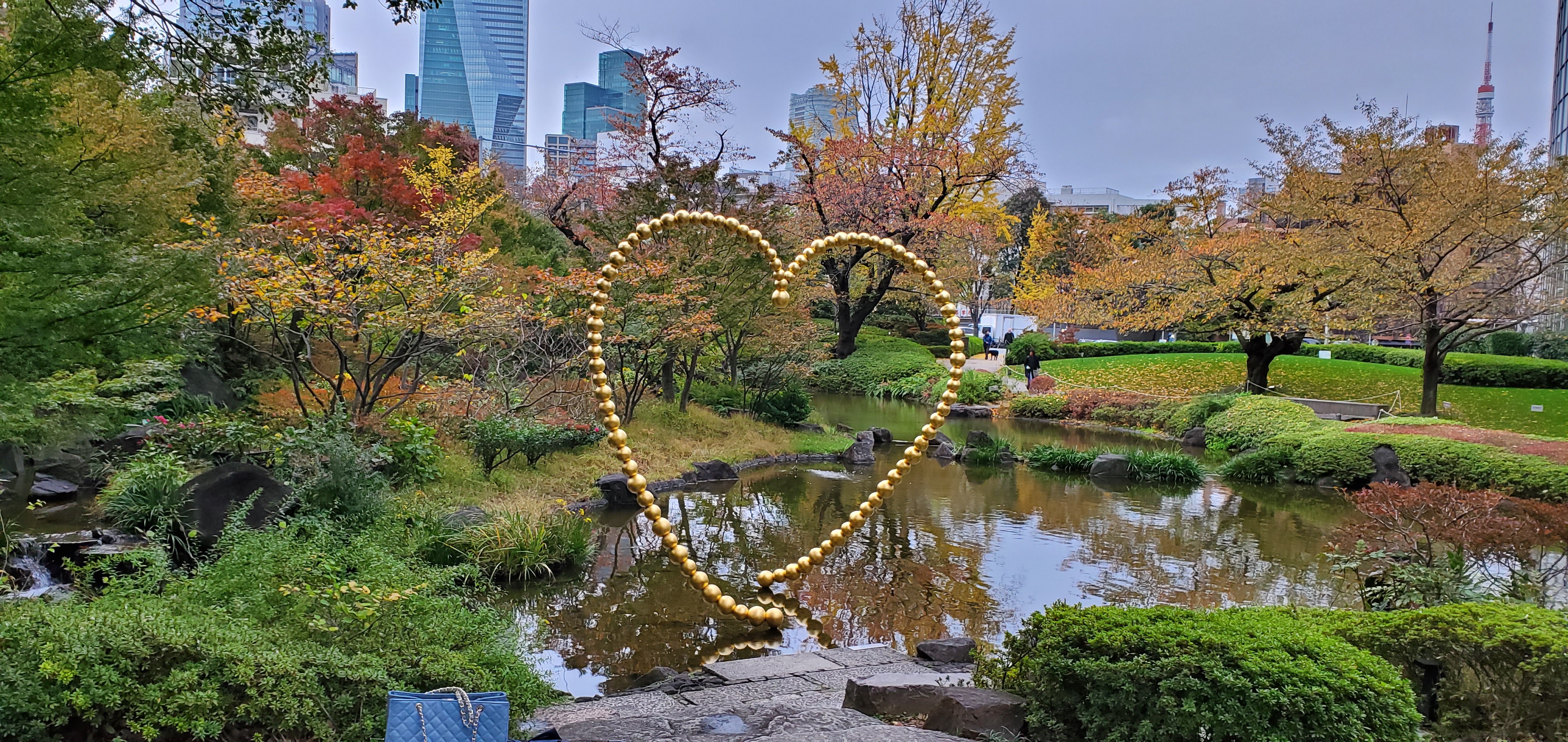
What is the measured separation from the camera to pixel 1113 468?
14.5 meters

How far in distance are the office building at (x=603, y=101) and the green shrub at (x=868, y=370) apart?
Result: 1031cm

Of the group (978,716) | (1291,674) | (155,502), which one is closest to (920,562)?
(978,716)

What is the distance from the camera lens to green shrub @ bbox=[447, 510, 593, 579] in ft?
25.7

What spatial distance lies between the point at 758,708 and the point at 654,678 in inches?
45.5

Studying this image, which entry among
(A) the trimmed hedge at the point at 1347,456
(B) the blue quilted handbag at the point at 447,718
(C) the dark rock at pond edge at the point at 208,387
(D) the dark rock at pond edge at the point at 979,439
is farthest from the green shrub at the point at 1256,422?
(C) the dark rock at pond edge at the point at 208,387

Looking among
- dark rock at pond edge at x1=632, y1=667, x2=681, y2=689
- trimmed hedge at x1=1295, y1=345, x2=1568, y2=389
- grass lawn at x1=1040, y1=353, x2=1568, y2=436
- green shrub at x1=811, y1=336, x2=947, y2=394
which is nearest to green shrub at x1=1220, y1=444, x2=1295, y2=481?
grass lawn at x1=1040, y1=353, x2=1568, y2=436

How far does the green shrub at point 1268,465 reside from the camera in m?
14.5

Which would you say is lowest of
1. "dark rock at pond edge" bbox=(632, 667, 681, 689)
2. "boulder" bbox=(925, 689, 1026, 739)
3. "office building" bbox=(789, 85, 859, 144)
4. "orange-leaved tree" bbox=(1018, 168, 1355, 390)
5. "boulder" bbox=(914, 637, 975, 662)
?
"dark rock at pond edge" bbox=(632, 667, 681, 689)

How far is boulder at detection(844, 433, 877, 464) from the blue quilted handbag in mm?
12645

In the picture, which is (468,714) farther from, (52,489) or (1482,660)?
(52,489)

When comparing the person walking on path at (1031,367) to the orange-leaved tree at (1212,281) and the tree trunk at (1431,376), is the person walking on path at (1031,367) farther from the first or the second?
the tree trunk at (1431,376)

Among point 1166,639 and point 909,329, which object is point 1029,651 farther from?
point 909,329

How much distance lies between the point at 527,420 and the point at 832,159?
12923 millimetres

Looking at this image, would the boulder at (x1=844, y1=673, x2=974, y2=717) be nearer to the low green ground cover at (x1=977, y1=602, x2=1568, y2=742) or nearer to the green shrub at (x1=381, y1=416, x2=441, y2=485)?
the low green ground cover at (x1=977, y1=602, x2=1568, y2=742)
